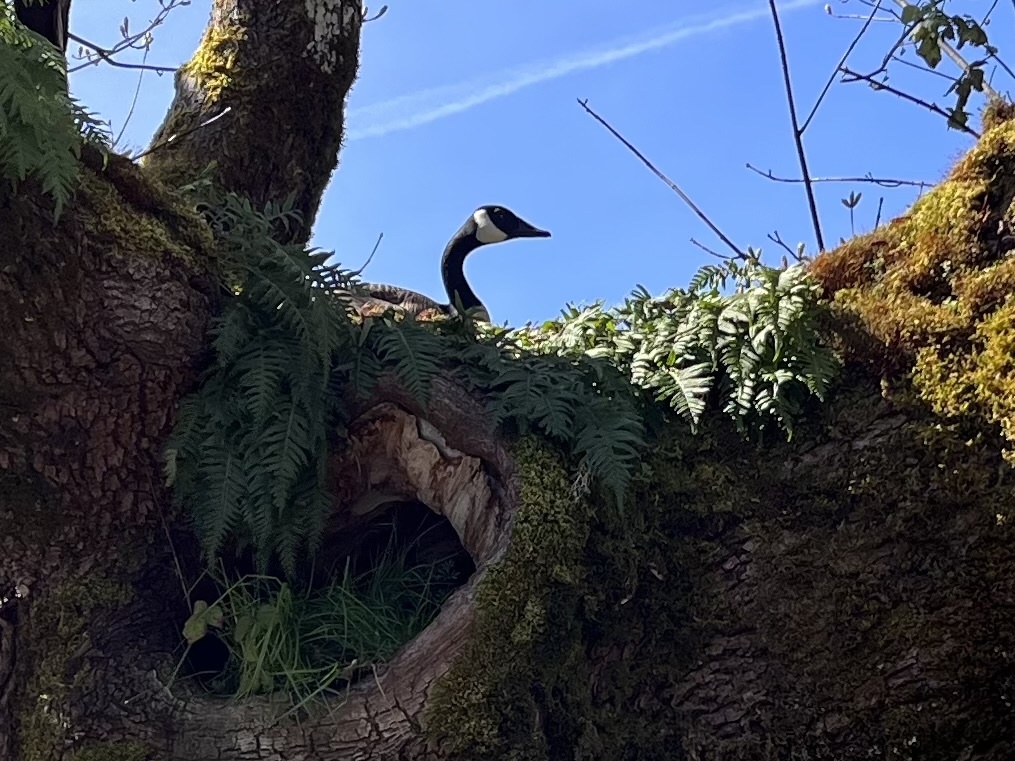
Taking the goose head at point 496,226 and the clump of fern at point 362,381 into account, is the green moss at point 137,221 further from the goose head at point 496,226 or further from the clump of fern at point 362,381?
the goose head at point 496,226

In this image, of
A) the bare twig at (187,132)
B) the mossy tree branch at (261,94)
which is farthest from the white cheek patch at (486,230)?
the bare twig at (187,132)

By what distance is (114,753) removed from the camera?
2564mm

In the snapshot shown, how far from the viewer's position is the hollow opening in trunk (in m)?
2.71

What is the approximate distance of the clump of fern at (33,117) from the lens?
2262 mm

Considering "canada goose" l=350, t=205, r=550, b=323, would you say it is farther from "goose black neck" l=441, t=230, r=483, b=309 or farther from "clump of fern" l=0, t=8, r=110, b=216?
"clump of fern" l=0, t=8, r=110, b=216

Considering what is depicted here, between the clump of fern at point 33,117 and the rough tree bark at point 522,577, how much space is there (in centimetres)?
17

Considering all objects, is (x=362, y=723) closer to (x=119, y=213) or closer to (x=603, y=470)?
(x=603, y=470)

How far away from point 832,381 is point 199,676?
2013 mm

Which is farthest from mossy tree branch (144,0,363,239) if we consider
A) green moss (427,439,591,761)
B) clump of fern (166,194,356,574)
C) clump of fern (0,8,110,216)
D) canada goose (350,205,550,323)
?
green moss (427,439,591,761)

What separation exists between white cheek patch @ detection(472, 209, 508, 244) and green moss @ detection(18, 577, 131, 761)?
268cm

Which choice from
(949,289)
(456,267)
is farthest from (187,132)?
(949,289)

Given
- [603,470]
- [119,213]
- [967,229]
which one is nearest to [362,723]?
[603,470]

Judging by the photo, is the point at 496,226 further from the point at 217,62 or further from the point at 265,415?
the point at 265,415

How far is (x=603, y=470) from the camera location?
2635mm
